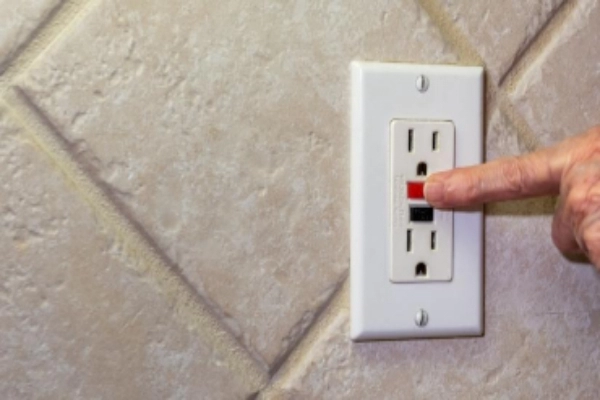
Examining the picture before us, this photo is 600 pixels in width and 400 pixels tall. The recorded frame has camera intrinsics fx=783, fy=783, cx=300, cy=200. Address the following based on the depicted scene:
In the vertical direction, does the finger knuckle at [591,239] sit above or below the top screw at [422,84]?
below

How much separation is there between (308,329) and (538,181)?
152 mm

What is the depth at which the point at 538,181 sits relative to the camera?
0.43 m

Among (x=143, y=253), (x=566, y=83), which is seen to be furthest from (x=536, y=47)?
(x=143, y=253)

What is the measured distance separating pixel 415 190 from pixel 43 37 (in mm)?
217

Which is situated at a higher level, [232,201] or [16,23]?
[16,23]

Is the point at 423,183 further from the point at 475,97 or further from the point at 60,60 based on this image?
the point at 60,60

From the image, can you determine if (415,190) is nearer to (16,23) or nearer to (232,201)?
(232,201)

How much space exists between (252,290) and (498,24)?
0.71ft

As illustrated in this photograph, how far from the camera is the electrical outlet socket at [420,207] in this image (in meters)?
0.44

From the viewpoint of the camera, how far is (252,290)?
434mm

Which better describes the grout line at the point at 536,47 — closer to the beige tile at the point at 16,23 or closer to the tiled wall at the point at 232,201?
the tiled wall at the point at 232,201

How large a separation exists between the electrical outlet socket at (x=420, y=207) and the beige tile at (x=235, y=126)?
0.09ft

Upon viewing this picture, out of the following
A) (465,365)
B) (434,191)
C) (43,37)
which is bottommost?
(465,365)

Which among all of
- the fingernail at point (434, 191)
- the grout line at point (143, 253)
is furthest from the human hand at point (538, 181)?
the grout line at point (143, 253)
